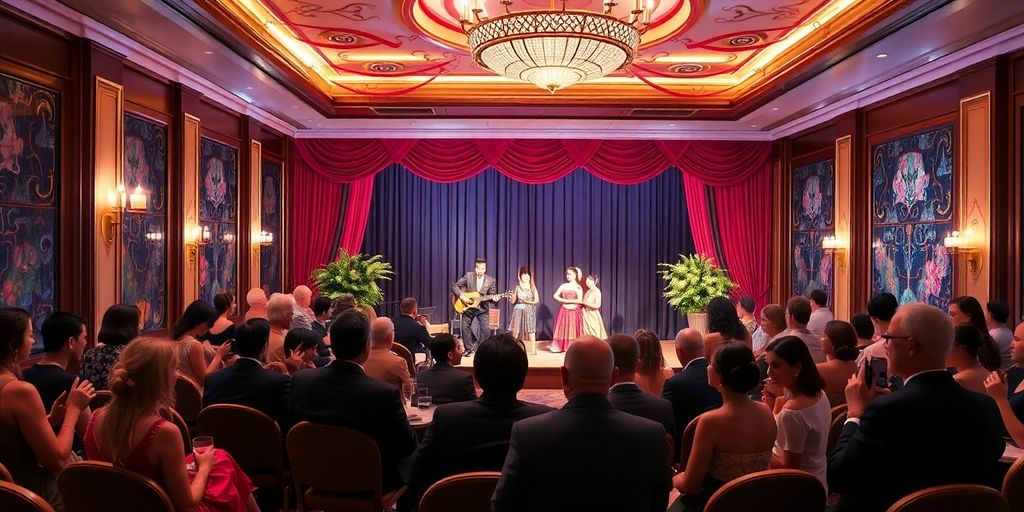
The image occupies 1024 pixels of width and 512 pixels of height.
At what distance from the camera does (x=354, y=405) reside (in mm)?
3266

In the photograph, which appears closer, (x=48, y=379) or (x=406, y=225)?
(x=48, y=379)

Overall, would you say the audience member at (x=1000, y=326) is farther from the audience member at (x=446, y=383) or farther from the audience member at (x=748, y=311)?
the audience member at (x=446, y=383)

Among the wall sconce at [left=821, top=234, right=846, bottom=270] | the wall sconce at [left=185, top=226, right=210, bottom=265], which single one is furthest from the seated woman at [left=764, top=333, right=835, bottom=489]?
the wall sconce at [left=821, top=234, right=846, bottom=270]

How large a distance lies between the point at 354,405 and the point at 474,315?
7.83 metres

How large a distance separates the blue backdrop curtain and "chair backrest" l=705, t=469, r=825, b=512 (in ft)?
33.5

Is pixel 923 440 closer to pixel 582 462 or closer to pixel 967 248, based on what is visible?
pixel 582 462

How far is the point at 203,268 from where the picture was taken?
7.71 meters

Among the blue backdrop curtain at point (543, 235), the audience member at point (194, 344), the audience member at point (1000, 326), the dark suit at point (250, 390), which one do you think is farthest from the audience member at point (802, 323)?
the blue backdrop curtain at point (543, 235)

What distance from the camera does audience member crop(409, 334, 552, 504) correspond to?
8.84 feet

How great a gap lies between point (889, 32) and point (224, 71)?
6.13 meters

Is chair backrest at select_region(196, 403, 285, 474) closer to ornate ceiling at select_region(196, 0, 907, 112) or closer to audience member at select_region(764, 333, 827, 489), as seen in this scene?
audience member at select_region(764, 333, 827, 489)

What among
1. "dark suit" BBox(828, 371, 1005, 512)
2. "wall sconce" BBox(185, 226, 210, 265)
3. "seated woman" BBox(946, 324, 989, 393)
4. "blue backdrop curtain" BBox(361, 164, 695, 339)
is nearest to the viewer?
"dark suit" BBox(828, 371, 1005, 512)

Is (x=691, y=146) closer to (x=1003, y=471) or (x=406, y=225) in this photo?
(x=406, y=225)

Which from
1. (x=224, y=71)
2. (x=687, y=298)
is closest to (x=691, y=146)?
(x=687, y=298)
